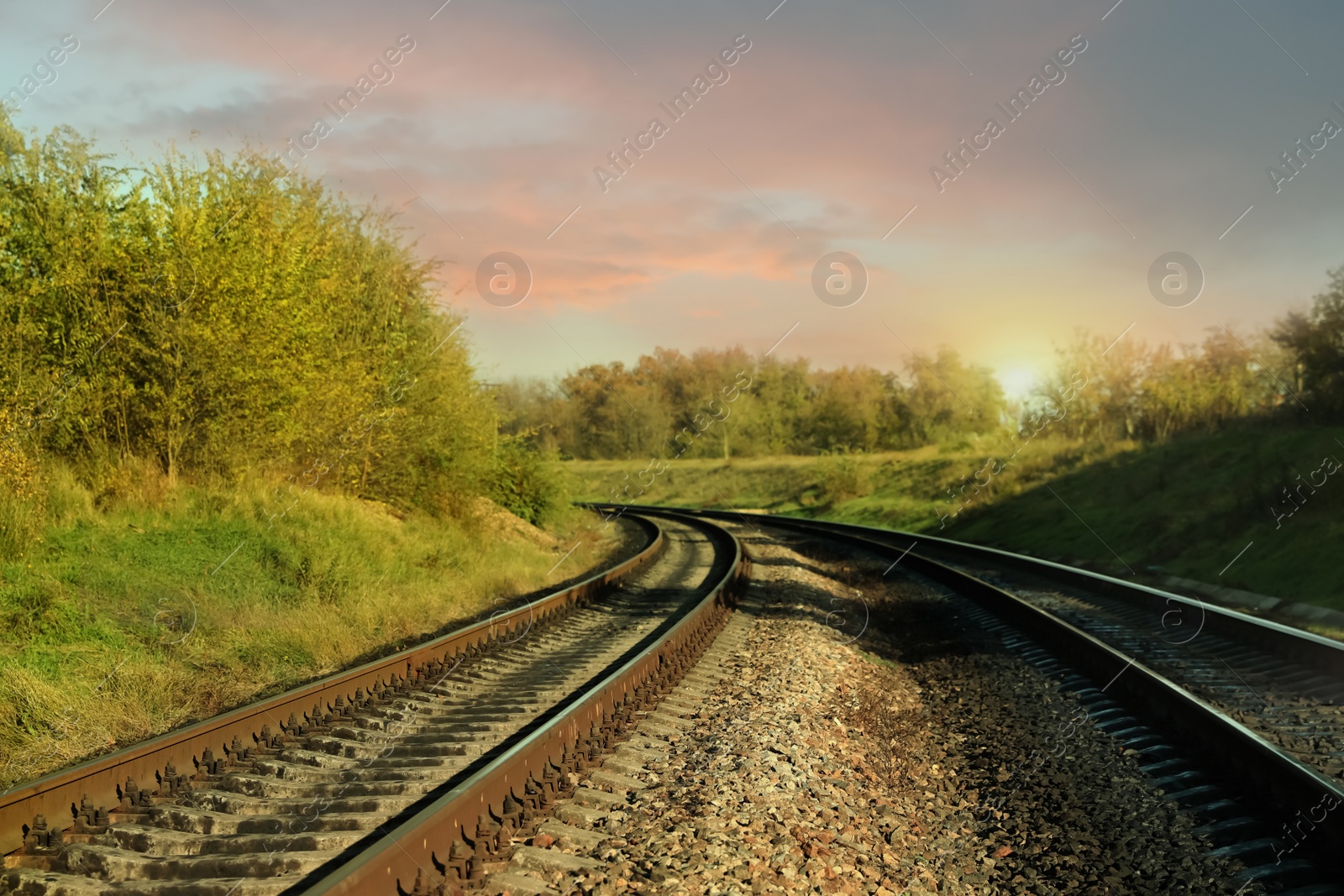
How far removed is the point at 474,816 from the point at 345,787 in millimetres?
1199

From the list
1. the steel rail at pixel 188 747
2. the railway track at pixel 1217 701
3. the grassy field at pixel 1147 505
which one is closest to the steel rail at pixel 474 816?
the steel rail at pixel 188 747

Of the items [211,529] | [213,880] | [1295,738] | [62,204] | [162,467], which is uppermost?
[62,204]

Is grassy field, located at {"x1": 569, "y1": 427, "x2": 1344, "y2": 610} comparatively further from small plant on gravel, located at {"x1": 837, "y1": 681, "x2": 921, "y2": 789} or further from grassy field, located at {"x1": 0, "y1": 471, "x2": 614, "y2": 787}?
grassy field, located at {"x1": 0, "y1": 471, "x2": 614, "y2": 787}

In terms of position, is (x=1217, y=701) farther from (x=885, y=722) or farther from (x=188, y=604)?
(x=188, y=604)

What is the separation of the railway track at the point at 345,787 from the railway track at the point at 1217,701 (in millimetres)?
3771

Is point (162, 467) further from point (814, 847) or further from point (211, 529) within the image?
point (814, 847)

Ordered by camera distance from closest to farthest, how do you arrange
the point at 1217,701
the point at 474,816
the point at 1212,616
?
1. the point at 474,816
2. the point at 1217,701
3. the point at 1212,616

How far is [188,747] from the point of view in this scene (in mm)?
5484

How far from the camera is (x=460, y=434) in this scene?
807 inches

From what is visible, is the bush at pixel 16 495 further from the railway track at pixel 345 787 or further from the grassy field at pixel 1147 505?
the grassy field at pixel 1147 505

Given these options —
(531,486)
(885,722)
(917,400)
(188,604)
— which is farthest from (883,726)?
(917,400)

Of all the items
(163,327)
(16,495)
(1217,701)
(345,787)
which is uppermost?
(163,327)

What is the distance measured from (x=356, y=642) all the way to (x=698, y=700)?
13.1 ft

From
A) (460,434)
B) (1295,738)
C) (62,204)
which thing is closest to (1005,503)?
(460,434)
